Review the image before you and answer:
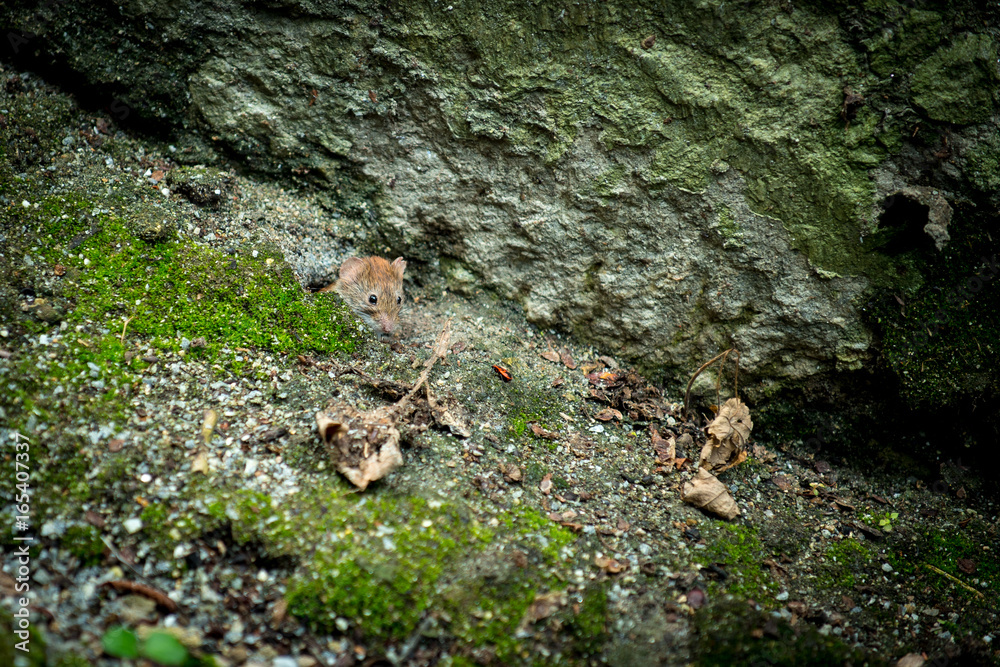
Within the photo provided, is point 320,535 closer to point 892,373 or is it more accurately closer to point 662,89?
point 662,89

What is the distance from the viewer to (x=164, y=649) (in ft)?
7.23

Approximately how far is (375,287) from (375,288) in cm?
1

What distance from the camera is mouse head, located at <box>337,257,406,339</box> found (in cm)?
439

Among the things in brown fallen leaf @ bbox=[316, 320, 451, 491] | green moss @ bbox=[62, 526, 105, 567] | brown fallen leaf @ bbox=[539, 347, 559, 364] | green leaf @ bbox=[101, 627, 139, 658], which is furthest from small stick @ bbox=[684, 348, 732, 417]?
green moss @ bbox=[62, 526, 105, 567]

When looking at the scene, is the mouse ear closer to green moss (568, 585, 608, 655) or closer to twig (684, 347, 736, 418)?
twig (684, 347, 736, 418)

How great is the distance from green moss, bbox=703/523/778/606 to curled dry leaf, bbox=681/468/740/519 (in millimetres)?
87

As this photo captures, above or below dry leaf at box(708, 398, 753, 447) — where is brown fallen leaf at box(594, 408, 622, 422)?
below

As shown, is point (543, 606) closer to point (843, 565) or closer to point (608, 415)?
point (608, 415)

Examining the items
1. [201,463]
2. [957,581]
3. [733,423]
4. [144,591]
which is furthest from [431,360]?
[957,581]

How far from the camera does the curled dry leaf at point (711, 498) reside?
148 inches

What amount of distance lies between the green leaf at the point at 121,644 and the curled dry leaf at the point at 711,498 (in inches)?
115

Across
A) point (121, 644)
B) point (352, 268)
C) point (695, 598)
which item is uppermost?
point (695, 598)

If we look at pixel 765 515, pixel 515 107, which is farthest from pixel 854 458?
pixel 515 107

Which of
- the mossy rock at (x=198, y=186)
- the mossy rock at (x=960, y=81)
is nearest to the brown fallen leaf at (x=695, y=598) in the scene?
the mossy rock at (x=960, y=81)
